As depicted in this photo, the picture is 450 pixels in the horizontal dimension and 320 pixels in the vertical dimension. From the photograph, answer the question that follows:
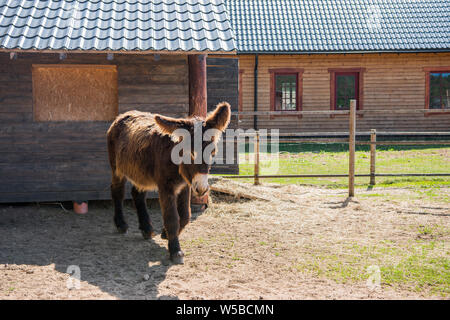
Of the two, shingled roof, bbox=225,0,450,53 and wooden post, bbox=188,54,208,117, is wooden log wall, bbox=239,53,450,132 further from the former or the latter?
wooden post, bbox=188,54,208,117

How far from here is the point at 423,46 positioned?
18609mm

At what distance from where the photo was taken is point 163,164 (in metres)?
5.34

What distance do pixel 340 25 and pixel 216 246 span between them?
654 inches

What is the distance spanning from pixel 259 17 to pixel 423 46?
7.14 metres

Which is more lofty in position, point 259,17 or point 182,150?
point 259,17

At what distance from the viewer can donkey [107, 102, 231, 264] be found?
4742mm

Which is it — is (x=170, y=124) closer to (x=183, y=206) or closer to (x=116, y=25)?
(x=183, y=206)

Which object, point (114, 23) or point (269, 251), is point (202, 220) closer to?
point (269, 251)

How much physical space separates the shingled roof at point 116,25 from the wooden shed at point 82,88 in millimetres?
18

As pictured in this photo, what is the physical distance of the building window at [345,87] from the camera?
1945cm

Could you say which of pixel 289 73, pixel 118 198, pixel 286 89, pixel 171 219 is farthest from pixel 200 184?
pixel 286 89

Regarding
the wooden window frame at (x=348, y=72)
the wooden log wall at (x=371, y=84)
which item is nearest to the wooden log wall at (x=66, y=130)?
the wooden log wall at (x=371, y=84)

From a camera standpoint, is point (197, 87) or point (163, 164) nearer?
point (163, 164)
